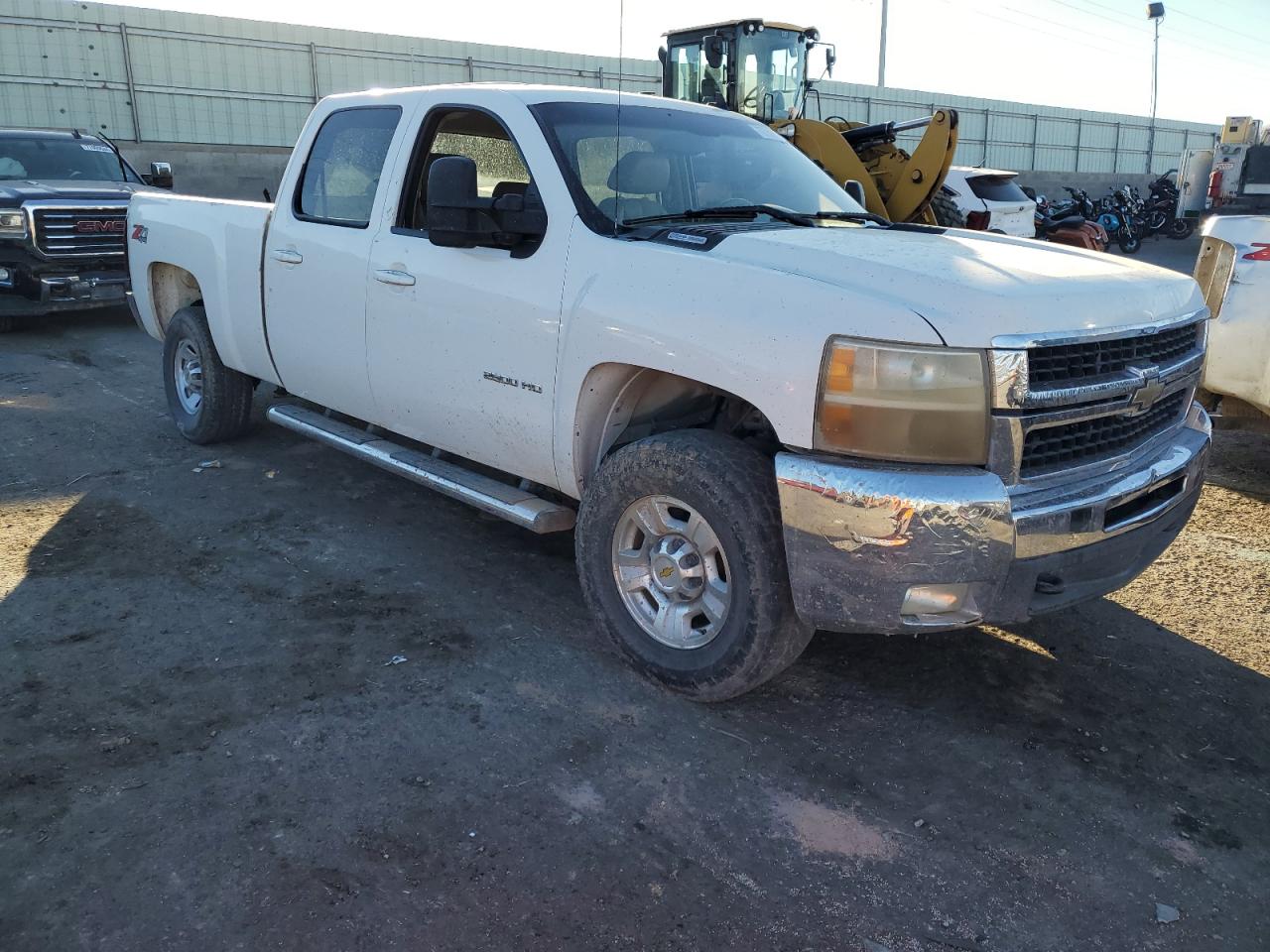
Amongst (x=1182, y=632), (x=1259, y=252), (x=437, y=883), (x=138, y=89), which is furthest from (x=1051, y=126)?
(x=437, y=883)

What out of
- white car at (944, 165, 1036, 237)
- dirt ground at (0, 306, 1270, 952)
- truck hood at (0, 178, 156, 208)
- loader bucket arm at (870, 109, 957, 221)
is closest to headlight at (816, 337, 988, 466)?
dirt ground at (0, 306, 1270, 952)

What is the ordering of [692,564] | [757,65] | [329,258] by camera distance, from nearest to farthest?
[692,564], [329,258], [757,65]

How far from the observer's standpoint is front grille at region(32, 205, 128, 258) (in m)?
10.2

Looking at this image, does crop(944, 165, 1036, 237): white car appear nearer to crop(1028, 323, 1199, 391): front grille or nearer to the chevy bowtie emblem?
crop(1028, 323, 1199, 391): front grille

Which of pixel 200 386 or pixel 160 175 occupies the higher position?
pixel 160 175

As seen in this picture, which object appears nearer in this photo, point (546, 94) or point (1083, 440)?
point (1083, 440)

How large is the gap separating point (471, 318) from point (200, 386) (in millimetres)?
3139

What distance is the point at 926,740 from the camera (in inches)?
133

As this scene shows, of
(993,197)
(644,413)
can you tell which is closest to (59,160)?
(644,413)

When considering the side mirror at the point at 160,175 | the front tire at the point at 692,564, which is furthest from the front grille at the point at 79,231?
the front tire at the point at 692,564

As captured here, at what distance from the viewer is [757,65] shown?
12.8 meters

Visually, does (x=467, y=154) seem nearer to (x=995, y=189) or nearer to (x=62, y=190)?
(x=62, y=190)

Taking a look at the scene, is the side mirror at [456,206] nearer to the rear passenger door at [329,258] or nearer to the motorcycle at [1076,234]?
the rear passenger door at [329,258]

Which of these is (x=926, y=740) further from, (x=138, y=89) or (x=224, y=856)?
(x=138, y=89)
